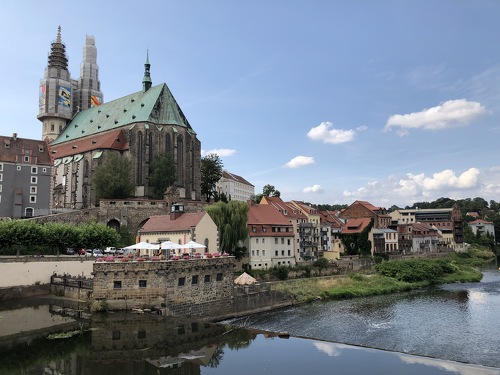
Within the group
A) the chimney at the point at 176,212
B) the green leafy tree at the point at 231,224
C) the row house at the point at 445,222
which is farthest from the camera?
the row house at the point at 445,222

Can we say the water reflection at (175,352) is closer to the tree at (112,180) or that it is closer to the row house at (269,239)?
the row house at (269,239)

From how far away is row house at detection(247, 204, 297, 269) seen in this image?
2379 inches

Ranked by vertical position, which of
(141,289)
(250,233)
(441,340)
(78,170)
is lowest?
(441,340)

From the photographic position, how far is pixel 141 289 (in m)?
34.5

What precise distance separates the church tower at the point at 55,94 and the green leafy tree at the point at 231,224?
72.6 metres

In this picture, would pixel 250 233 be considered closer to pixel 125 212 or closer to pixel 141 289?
pixel 125 212

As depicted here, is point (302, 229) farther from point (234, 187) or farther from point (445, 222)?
point (234, 187)

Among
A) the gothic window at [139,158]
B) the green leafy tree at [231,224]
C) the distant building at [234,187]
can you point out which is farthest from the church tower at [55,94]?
the green leafy tree at [231,224]

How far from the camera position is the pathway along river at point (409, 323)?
1156 inches

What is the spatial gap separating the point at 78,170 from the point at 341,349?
74.2 meters

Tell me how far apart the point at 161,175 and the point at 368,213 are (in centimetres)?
4217

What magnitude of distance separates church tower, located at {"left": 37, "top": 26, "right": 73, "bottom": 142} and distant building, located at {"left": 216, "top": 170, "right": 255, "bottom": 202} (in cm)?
5126

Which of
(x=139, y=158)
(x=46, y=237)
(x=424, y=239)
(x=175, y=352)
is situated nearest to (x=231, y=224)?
(x=46, y=237)

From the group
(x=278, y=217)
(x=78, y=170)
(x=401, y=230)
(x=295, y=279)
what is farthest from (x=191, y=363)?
(x=401, y=230)
